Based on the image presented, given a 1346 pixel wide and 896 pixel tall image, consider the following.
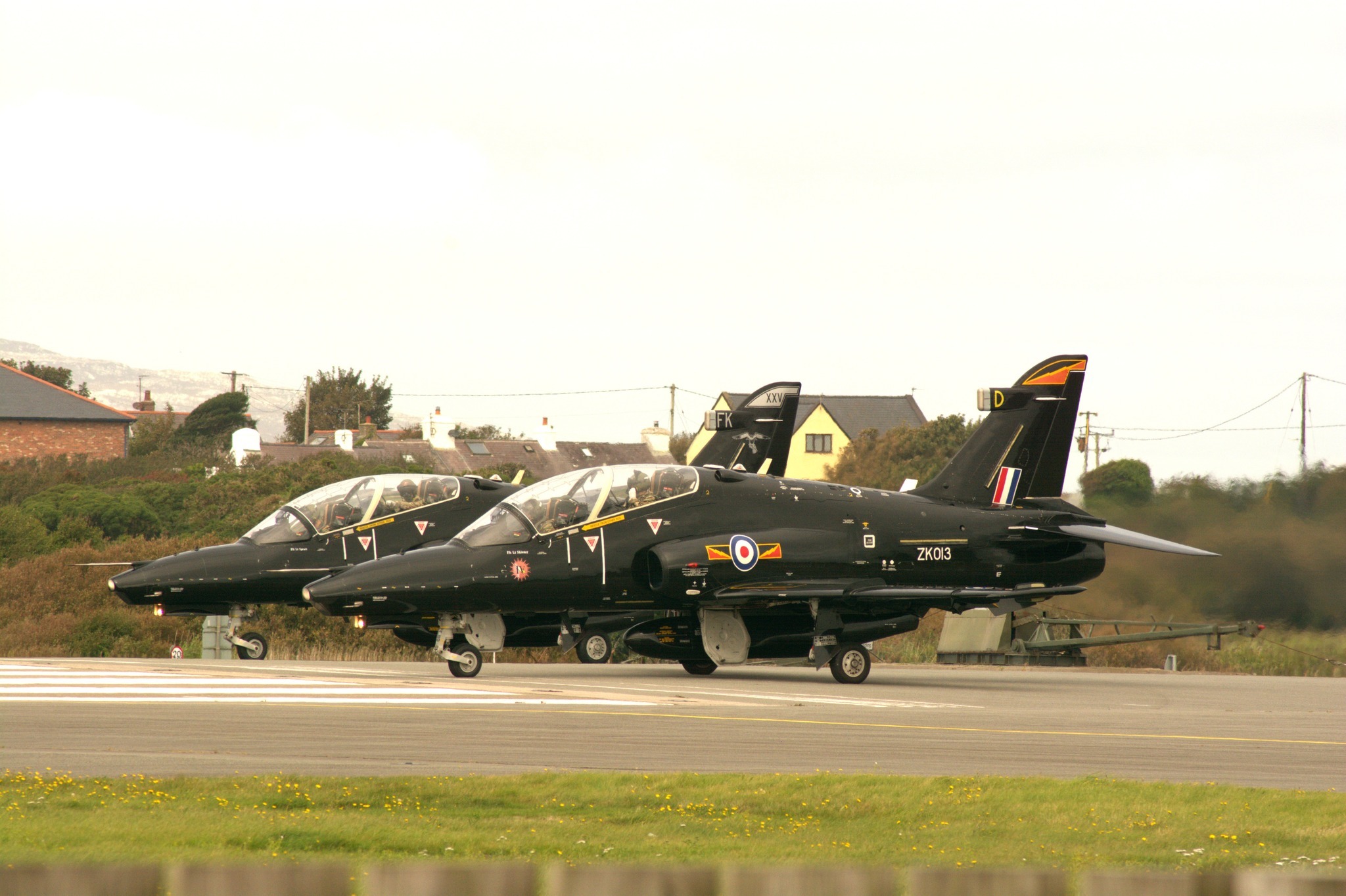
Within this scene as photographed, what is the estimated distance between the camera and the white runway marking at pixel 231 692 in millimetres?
13047

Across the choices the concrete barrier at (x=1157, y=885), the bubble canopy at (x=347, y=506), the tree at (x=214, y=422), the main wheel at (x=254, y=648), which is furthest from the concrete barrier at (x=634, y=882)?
the tree at (x=214, y=422)

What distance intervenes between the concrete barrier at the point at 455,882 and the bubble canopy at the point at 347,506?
18729 millimetres

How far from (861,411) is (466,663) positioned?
6665 centimetres

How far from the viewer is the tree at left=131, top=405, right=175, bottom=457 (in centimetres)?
8031

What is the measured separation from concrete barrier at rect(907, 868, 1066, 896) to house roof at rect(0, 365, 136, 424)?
239 ft

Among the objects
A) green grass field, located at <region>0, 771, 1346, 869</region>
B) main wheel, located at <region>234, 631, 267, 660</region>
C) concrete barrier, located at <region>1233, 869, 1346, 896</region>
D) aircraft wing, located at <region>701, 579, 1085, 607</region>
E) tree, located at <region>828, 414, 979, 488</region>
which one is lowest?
main wheel, located at <region>234, 631, 267, 660</region>

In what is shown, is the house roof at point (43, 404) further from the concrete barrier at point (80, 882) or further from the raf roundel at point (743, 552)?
the concrete barrier at point (80, 882)

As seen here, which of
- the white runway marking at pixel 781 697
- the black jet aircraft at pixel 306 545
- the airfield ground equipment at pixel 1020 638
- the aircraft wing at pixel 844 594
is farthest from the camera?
the airfield ground equipment at pixel 1020 638

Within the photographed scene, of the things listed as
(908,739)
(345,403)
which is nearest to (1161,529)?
(908,739)

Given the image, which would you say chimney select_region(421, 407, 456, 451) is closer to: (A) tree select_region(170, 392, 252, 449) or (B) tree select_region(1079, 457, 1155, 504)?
(A) tree select_region(170, 392, 252, 449)

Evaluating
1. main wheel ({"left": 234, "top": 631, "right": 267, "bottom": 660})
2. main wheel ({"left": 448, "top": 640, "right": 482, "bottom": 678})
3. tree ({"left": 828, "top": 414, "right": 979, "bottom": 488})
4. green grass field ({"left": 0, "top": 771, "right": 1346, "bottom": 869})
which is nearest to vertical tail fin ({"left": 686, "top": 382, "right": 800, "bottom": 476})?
main wheel ({"left": 448, "top": 640, "right": 482, "bottom": 678})

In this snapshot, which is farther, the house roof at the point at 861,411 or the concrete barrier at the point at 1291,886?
the house roof at the point at 861,411

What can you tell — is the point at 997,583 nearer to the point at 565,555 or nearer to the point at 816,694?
the point at 816,694

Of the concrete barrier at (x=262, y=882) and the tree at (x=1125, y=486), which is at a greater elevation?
the tree at (x=1125, y=486)
